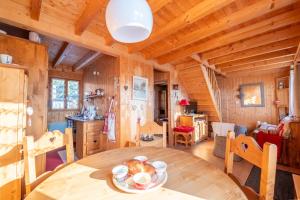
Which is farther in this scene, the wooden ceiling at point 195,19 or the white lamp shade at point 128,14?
the wooden ceiling at point 195,19

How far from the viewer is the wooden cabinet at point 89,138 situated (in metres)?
3.39

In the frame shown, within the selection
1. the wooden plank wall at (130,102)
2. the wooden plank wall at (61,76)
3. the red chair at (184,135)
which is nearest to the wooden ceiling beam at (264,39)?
the wooden plank wall at (130,102)

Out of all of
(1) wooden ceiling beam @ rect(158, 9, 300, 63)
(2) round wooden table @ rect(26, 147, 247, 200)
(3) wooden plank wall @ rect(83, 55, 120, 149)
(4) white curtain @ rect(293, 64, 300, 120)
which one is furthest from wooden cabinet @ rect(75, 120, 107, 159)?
(4) white curtain @ rect(293, 64, 300, 120)

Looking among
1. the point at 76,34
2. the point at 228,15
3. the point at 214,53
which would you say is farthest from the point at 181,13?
the point at 214,53

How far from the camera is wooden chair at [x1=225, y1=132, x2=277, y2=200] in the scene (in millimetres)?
840

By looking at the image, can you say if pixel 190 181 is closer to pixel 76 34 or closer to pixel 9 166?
pixel 9 166

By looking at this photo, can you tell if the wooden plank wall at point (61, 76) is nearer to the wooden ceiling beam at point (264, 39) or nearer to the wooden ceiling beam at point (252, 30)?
the wooden ceiling beam at point (252, 30)

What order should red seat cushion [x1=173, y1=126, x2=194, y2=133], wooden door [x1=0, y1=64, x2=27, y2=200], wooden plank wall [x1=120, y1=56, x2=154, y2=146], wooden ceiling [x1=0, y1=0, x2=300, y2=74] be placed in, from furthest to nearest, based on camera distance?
red seat cushion [x1=173, y1=126, x2=194, y2=133] < wooden plank wall [x1=120, y1=56, x2=154, y2=146] < wooden ceiling [x1=0, y1=0, x2=300, y2=74] < wooden door [x1=0, y1=64, x2=27, y2=200]

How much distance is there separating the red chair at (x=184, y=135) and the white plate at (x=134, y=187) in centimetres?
341

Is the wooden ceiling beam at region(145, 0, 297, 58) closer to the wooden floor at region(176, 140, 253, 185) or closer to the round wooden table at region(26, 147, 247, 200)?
the round wooden table at region(26, 147, 247, 200)

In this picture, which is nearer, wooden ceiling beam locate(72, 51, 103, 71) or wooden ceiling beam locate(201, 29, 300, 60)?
wooden ceiling beam locate(201, 29, 300, 60)

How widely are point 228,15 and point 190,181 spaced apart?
2139 mm

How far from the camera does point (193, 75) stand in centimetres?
446

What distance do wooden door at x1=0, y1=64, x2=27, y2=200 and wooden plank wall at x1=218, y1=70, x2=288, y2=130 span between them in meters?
6.28
